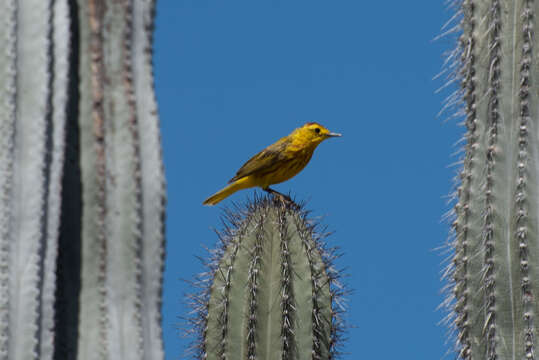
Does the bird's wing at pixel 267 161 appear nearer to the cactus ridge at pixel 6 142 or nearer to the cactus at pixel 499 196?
the cactus at pixel 499 196

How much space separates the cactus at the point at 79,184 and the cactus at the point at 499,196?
187 cm

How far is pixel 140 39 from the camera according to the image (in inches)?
122

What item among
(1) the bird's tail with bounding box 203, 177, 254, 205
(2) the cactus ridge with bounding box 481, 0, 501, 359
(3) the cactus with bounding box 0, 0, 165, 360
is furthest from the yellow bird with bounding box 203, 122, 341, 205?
(3) the cactus with bounding box 0, 0, 165, 360

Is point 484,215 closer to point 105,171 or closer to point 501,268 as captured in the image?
point 501,268

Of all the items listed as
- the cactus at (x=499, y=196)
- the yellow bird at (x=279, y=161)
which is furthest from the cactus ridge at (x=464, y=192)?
the yellow bird at (x=279, y=161)

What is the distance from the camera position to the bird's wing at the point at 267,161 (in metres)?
7.84

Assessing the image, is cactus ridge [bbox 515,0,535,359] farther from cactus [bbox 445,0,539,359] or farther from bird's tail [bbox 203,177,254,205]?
bird's tail [bbox 203,177,254,205]

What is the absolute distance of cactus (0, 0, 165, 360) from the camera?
2.85m

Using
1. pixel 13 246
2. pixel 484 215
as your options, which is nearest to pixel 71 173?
pixel 13 246

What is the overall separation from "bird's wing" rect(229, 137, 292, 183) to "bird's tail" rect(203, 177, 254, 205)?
0.11 metres

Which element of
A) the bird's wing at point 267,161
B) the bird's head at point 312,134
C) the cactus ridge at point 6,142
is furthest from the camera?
the bird's head at point 312,134

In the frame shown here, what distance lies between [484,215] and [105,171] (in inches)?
77.9

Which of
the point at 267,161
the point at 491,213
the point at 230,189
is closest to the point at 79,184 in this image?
the point at 491,213

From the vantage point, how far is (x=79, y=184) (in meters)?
3.03
